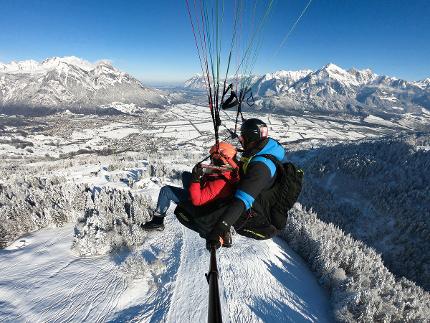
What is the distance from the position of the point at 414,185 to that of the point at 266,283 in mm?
94023

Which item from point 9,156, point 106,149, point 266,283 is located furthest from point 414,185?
point 9,156

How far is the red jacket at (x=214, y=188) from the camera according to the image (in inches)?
301

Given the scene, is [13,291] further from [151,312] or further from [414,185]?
[414,185]

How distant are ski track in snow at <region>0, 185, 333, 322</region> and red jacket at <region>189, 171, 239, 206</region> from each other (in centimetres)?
1691

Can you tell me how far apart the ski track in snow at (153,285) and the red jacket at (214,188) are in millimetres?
16907

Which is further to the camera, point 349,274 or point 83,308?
point 349,274

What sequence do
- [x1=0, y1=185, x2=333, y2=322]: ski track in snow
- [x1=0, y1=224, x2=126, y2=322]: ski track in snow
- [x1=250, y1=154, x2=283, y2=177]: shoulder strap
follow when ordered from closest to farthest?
1. [x1=250, y1=154, x2=283, y2=177]: shoulder strap
2. [x1=0, y1=224, x2=126, y2=322]: ski track in snow
3. [x1=0, y1=185, x2=333, y2=322]: ski track in snow

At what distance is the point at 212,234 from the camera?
21.3ft

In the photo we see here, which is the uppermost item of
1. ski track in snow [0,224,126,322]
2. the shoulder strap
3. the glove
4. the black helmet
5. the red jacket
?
the black helmet

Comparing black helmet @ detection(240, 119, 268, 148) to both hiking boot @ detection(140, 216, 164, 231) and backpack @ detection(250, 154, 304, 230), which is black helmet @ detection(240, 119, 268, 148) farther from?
hiking boot @ detection(140, 216, 164, 231)

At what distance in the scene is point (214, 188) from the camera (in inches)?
301

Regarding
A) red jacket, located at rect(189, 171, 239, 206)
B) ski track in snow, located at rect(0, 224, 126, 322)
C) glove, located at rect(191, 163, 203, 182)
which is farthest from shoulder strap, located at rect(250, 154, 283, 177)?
ski track in snow, located at rect(0, 224, 126, 322)

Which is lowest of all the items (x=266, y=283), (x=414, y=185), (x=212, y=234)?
(x=414, y=185)

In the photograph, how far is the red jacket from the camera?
765 centimetres
